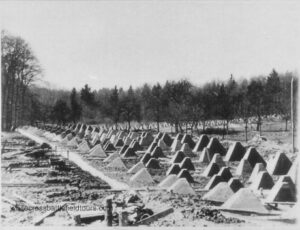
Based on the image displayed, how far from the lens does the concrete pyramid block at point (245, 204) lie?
1299 centimetres

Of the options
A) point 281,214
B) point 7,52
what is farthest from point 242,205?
point 7,52

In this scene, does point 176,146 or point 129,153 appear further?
point 176,146

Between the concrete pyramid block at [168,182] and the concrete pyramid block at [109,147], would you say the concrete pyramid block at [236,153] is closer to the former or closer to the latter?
the concrete pyramid block at [168,182]

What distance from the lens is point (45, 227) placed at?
11938 mm

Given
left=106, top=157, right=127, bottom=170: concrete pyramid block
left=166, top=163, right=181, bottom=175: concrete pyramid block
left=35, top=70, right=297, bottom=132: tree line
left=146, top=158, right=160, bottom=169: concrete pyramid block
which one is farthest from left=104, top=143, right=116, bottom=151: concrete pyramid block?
left=35, top=70, right=297, bottom=132: tree line

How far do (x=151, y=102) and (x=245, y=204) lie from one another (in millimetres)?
36943

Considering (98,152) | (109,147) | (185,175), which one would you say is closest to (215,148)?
(98,152)

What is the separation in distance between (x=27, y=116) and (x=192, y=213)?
45.1 m

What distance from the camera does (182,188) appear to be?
1589 cm

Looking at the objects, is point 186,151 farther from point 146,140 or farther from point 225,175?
point 225,175

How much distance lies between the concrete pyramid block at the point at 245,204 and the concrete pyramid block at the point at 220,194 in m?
0.93

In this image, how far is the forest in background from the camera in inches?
1351

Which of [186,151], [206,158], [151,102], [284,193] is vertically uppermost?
[151,102]

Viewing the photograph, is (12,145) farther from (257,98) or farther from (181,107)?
(257,98)
